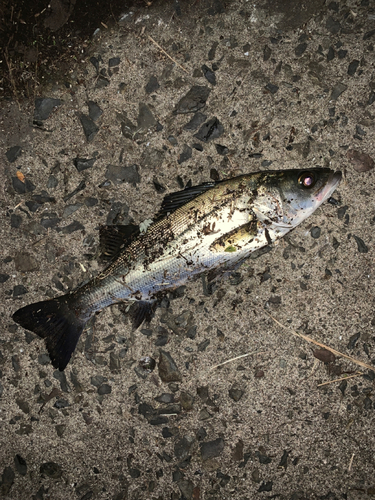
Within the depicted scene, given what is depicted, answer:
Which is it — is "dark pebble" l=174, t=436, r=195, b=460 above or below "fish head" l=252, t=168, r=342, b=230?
below

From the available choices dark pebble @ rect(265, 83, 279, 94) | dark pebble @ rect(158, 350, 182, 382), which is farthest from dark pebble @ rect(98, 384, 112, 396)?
dark pebble @ rect(265, 83, 279, 94)

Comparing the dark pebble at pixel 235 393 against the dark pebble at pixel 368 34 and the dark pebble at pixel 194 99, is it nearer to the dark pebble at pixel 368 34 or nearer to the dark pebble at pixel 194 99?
the dark pebble at pixel 194 99

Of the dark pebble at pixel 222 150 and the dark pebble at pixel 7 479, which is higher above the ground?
the dark pebble at pixel 222 150

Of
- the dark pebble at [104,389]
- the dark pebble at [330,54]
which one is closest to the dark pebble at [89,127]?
the dark pebble at [330,54]

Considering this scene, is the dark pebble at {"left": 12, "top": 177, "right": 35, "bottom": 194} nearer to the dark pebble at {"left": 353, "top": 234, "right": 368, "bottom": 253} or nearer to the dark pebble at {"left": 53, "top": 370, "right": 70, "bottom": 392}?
the dark pebble at {"left": 53, "top": 370, "right": 70, "bottom": 392}

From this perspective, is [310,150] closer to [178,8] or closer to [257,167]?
[257,167]

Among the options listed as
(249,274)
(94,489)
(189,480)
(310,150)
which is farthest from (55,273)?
(310,150)
